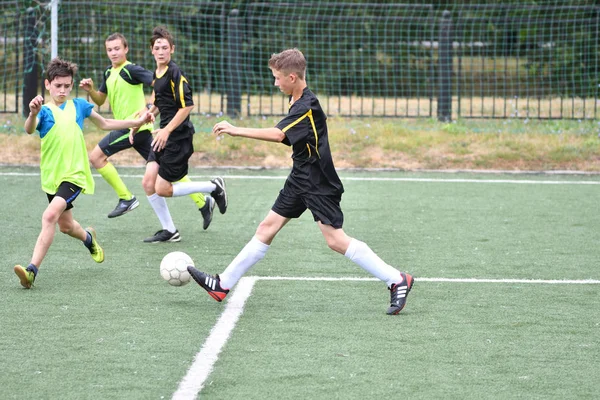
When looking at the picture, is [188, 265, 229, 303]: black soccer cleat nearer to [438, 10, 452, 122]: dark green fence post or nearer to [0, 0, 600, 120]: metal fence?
[0, 0, 600, 120]: metal fence

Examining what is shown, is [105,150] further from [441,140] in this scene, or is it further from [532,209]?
[441,140]

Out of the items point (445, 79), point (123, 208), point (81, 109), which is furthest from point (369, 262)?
point (445, 79)

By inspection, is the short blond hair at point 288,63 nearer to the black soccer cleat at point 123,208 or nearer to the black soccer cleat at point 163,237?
the black soccer cleat at point 163,237

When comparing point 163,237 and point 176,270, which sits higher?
point 176,270

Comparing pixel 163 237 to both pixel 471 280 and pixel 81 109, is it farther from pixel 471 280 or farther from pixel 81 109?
pixel 471 280

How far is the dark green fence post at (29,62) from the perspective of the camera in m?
15.6

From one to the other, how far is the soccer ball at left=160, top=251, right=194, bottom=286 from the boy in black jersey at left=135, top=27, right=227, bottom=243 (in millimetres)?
1819

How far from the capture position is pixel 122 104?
917cm

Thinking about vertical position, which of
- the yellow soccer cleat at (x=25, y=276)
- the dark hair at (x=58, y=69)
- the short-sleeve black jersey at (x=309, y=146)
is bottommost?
the yellow soccer cleat at (x=25, y=276)

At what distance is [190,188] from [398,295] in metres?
3.08

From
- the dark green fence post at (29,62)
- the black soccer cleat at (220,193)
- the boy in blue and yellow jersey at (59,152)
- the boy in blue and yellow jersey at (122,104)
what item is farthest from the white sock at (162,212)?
the dark green fence post at (29,62)

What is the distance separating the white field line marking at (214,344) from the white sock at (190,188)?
1.82 metres

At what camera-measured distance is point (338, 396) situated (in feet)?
14.9

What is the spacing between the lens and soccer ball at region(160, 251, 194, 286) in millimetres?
6395
